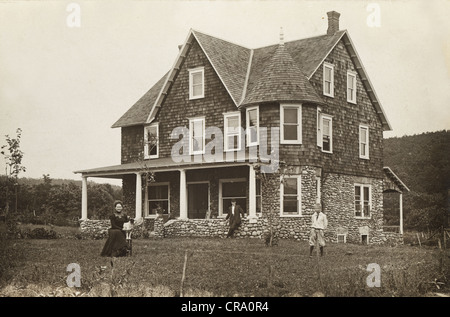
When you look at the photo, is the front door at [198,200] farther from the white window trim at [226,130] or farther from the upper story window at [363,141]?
the upper story window at [363,141]

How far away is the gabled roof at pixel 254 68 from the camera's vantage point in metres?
23.4

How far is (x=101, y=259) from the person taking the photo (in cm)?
1590

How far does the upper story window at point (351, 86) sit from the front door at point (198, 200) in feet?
21.5

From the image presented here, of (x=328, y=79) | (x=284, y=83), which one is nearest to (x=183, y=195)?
(x=284, y=83)

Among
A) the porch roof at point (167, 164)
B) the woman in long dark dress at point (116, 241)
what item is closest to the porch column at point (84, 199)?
the porch roof at point (167, 164)

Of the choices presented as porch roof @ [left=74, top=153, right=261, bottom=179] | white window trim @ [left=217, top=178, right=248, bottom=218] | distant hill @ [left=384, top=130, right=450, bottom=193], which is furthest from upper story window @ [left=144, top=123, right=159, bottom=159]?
distant hill @ [left=384, top=130, right=450, bottom=193]

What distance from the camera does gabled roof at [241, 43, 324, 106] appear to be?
23031 millimetres

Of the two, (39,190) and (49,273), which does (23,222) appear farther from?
(49,273)

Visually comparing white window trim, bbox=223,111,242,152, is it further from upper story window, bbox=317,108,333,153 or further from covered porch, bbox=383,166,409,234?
covered porch, bbox=383,166,409,234

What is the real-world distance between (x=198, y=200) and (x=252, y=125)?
440cm

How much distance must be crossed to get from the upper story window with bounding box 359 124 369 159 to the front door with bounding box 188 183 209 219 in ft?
20.4
